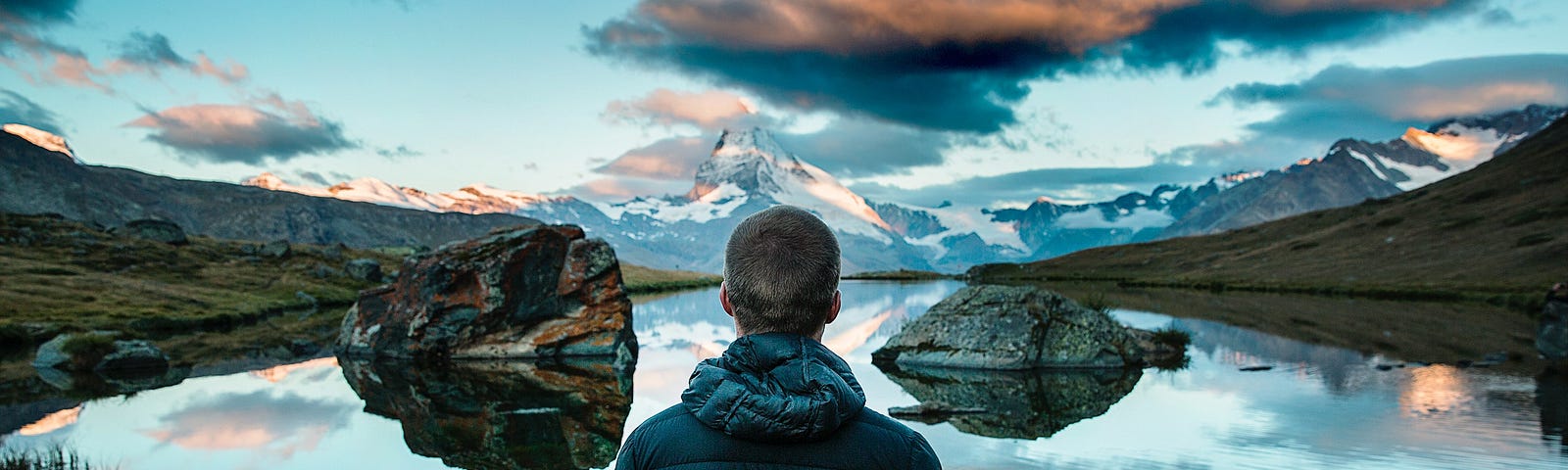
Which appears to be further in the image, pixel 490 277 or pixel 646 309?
pixel 646 309

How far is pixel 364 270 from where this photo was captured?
81375mm

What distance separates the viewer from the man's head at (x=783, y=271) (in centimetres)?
386

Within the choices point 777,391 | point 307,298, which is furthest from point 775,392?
point 307,298

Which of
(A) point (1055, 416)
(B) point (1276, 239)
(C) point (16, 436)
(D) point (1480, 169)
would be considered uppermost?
(D) point (1480, 169)

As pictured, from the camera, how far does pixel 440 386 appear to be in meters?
20.2

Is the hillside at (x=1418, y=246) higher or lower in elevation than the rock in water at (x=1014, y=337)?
higher

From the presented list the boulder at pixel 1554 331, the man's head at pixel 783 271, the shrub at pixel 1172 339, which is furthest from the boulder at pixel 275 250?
the man's head at pixel 783 271

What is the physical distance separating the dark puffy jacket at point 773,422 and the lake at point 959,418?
873cm

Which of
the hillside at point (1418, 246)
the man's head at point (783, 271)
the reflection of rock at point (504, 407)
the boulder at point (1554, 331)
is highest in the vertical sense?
the hillside at point (1418, 246)

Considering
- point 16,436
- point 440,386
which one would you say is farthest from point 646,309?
point 16,436

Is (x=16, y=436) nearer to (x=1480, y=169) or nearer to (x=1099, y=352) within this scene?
(x=1099, y=352)

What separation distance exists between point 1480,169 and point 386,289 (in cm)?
20210

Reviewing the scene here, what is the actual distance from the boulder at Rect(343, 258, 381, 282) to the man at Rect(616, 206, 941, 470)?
276 feet

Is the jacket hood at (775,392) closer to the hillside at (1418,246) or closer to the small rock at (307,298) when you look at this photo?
the small rock at (307,298)
